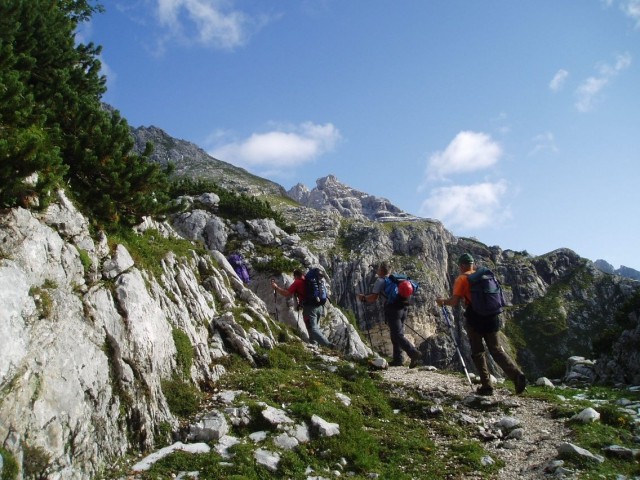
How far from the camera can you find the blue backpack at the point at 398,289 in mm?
16336

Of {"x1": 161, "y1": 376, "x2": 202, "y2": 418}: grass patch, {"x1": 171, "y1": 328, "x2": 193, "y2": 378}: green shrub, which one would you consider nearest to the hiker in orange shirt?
{"x1": 161, "y1": 376, "x2": 202, "y2": 418}: grass patch

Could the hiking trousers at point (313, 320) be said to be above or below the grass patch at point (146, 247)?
below

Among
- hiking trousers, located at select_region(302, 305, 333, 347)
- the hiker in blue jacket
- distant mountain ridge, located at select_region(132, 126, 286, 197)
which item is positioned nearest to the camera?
the hiker in blue jacket

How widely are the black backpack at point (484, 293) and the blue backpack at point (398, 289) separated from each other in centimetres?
366

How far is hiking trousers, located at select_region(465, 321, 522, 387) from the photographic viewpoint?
12.9 metres

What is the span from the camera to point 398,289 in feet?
53.8

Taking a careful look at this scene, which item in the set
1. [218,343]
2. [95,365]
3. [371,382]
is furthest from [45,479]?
[371,382]

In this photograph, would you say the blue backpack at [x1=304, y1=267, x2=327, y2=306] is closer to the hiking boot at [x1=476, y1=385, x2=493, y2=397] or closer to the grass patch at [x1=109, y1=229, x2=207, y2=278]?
the grass patch at [x1=109, y1=229, x2=207, y2=278]

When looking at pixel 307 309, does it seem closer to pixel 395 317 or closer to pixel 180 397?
pixel 395 317

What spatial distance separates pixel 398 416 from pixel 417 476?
3.19 m

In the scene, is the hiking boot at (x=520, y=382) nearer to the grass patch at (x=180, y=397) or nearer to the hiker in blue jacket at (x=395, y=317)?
the hiker in blue jacket at (x=395, y=317)

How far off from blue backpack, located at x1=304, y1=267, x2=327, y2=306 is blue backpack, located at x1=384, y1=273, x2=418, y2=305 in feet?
10.9

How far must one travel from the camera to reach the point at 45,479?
7.03m

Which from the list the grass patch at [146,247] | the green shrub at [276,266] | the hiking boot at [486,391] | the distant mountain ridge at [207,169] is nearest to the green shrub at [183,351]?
the grass patch at [146,247]
